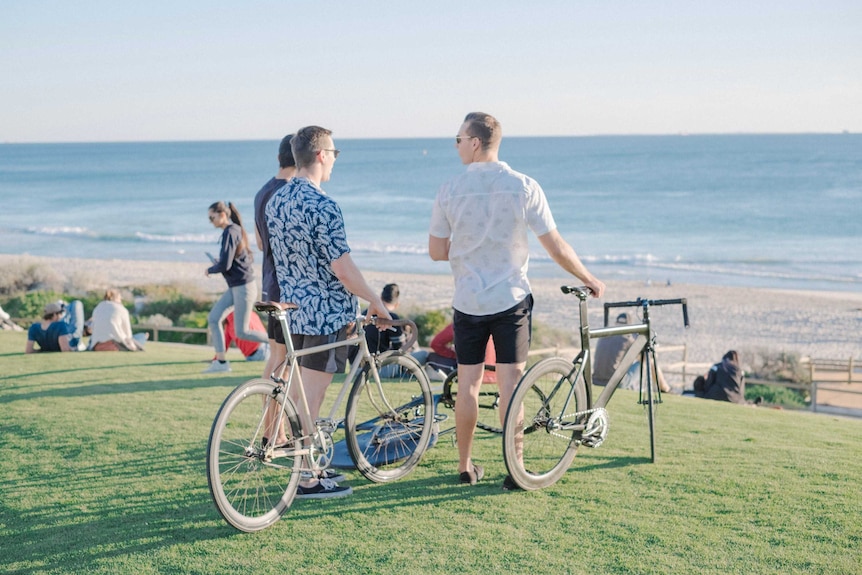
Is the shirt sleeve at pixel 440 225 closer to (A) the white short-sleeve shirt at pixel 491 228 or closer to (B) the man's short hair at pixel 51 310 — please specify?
(A) the white short-sleeve shirt at pixel 491 228

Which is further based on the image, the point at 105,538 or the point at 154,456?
the point at 154,456

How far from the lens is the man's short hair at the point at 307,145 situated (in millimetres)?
4363

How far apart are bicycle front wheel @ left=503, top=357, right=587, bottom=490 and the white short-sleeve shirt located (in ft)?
1.45

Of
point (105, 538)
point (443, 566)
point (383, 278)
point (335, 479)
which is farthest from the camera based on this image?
point (383, 278)

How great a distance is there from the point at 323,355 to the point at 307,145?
104cm

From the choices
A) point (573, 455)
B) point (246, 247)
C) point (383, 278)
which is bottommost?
point (573, 455)

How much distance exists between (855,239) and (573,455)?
47.7m

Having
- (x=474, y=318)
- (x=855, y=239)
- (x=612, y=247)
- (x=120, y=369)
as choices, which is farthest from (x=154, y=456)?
(x=855, y=239)

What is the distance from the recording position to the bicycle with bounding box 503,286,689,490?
14.8 ft

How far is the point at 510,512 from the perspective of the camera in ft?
14.3

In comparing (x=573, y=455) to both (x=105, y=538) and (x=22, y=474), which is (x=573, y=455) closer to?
(x=105, y=538)

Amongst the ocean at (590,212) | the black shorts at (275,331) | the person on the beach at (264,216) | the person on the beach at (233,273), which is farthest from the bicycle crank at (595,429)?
the ocean at (590,212)

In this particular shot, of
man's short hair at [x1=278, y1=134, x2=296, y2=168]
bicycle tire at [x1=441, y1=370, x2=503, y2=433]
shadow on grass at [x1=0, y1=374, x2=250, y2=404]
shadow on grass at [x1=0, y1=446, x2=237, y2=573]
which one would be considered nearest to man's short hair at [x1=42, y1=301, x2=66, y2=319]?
shadow on grass at [x1=0, y1=374, x2=250, y2=404]

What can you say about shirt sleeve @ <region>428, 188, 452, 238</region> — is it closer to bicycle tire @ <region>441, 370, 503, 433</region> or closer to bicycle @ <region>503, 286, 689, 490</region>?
bicycle @ <region>503, 286, 689, 490</region>
